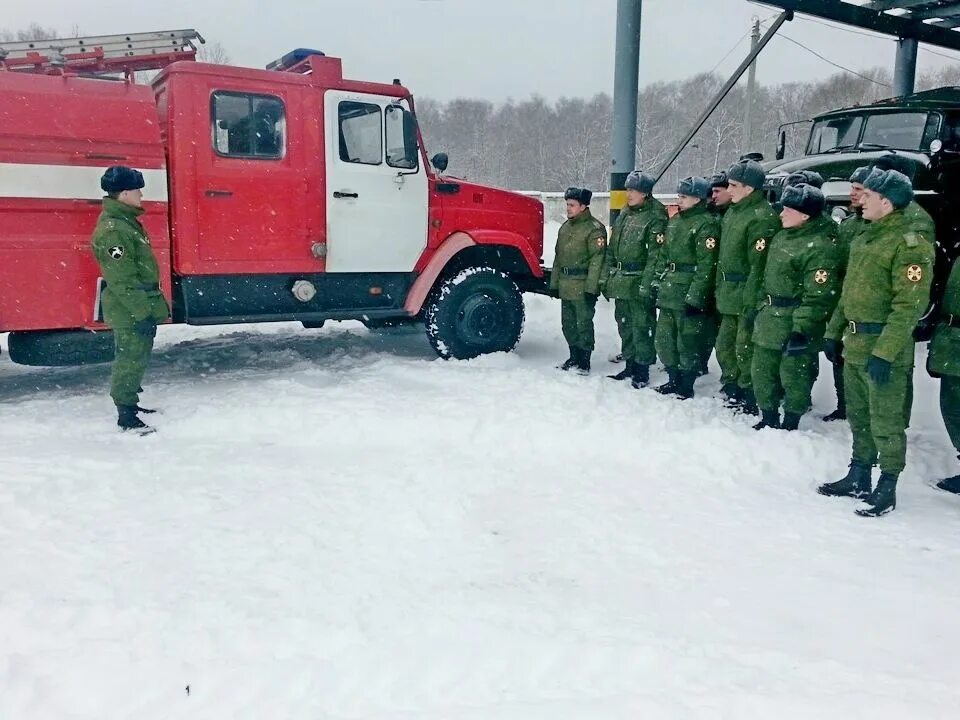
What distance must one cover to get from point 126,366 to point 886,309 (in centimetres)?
459

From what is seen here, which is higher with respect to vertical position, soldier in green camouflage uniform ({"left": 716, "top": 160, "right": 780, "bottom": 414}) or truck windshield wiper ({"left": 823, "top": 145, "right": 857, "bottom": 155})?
truck windshield wiper ({"left": 823, "top": 145, "right": 857, "bottom": 155})

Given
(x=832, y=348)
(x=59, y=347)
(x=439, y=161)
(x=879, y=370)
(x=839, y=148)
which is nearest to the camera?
(x=879, y=370)

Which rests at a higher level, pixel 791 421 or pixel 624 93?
pixel 624 93

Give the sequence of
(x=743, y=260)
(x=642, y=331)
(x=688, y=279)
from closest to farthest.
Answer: (x=743, y=260)
(x=688, y=279)
(x=642, y=331)

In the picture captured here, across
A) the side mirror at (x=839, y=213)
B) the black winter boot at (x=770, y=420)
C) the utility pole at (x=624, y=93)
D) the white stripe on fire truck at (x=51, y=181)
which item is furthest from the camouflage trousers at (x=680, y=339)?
the white stripe on fire truck at (x=51, y=181)

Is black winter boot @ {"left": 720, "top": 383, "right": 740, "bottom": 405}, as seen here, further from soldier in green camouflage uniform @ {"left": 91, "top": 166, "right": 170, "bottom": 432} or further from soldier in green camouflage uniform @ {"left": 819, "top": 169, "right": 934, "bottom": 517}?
soldier in green camouflage uniform @ {"left": 91, "top": 166, "right": 170, "bottom": 432}

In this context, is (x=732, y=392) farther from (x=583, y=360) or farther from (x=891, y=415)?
(x=891, y=415)

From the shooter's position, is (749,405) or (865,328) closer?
(865,328)

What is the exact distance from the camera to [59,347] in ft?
17.1

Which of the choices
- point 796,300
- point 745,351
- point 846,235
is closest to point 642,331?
point 745,351

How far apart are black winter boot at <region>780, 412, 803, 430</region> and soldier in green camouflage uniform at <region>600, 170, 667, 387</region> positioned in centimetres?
149

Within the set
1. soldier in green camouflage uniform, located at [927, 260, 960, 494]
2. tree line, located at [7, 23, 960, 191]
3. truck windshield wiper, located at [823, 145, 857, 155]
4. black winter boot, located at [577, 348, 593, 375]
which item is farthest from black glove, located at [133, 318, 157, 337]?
tree line, located at [7, 23, 960, 191]

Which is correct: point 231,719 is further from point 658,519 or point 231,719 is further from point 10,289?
point 10,289

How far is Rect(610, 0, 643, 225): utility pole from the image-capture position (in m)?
8.63
